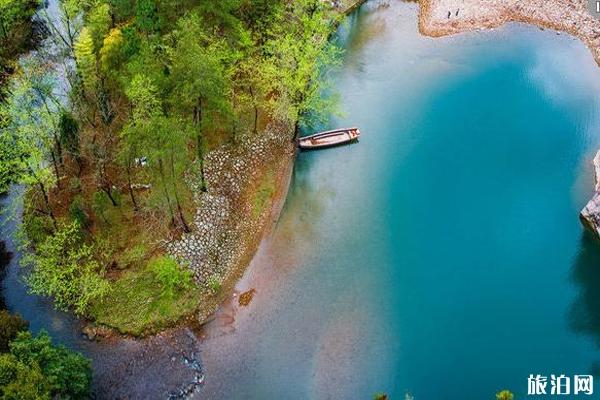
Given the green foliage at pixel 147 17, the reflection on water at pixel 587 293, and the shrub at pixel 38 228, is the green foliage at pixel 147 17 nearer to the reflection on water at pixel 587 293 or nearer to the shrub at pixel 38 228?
the shrub at pixel 38 228

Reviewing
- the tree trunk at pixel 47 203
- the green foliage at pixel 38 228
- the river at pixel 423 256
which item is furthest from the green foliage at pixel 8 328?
the tree trunk at pixel 47 203

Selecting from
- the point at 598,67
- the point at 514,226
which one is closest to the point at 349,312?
Answer: the point at 514,226

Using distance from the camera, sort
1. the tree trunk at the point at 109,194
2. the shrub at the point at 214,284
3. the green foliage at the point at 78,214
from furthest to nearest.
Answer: the tree trunk at the point at 109,194, the shrub at the point at 214,284, the green foliage at the point at 78,214

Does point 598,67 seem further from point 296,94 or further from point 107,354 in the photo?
point 107,354

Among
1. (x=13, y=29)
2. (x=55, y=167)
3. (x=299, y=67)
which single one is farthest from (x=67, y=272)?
(x=13, y=29)

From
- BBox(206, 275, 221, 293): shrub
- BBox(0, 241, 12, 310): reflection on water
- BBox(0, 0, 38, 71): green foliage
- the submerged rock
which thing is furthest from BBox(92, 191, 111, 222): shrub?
the submerged rock

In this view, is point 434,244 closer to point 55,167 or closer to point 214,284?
point 214,284
